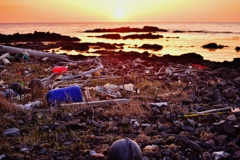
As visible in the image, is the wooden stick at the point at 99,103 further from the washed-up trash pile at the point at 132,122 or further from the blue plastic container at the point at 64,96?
the blue plastic container at the point at 64,96

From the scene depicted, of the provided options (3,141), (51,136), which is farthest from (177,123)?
(3,141)

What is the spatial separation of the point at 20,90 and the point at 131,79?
325 cm

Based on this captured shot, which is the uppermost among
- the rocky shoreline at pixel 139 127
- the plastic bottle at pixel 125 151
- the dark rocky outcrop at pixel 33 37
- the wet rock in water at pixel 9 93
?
the dark rocky outcrop at pixel 33 37

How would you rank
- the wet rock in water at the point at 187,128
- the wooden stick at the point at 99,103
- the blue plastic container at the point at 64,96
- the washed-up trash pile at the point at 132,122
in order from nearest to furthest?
the washed-up trash pile at the point at 132,122, the wet rock in water at the point at 187,128, the wooden stick at the point at 99,103, the blue plastic container at the point at 64,96

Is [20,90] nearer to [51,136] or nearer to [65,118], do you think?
[65,118]

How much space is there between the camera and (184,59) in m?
16.2

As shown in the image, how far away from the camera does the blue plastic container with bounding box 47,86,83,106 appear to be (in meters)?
5.93

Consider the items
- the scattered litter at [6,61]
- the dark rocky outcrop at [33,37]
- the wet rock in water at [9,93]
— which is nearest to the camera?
the wet rock in water at [9,93]

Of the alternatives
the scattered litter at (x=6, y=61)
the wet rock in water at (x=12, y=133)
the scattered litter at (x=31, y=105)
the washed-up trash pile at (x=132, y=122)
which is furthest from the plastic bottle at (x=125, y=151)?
the scattered litter at (x=6, y=61)

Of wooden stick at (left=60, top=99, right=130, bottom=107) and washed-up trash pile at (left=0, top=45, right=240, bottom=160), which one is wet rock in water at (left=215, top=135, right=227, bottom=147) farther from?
wooden stick at (left=60, top=99, right=130, bottom=107)

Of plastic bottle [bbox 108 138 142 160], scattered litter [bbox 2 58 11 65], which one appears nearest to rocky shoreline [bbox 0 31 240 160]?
plastic bottle [bbox 108 138 142 160]

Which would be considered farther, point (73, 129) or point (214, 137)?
point (73, 129)

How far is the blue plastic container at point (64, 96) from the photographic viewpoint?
5.93 meters

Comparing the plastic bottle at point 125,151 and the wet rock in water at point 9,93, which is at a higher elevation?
the plastic bottle at point 125,151
